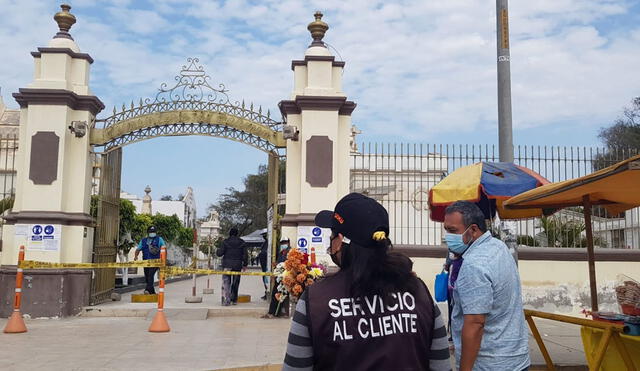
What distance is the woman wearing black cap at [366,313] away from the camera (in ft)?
7.14

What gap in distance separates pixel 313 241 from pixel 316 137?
202 cm

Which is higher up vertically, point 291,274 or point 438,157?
point 438,157

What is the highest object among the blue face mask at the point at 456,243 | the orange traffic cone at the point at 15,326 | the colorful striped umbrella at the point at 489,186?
the colorful striped umbrella at the point at 489,186

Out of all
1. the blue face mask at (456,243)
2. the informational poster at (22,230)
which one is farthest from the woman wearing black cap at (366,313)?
the informational poster at (22,230)

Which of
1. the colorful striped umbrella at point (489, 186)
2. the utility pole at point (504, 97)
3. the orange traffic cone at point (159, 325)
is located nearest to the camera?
the colorful striped umbrella at point (489, 186)

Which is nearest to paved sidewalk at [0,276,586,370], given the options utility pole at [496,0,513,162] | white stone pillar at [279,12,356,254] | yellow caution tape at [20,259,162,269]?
yellow caution tape at [20,259,162,269]

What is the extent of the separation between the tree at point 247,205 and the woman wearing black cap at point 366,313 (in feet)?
162

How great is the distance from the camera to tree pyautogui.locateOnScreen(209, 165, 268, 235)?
54.2 metres

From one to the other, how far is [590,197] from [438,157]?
246 inches

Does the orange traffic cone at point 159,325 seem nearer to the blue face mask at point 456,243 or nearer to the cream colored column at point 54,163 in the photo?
the cream colored column at point 54,163

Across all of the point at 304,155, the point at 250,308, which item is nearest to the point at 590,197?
the point at 304,155

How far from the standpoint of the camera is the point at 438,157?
1276cm

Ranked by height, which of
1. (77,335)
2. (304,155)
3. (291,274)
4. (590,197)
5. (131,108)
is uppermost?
(131,108)

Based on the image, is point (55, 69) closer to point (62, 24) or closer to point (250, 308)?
point (62, 24)
